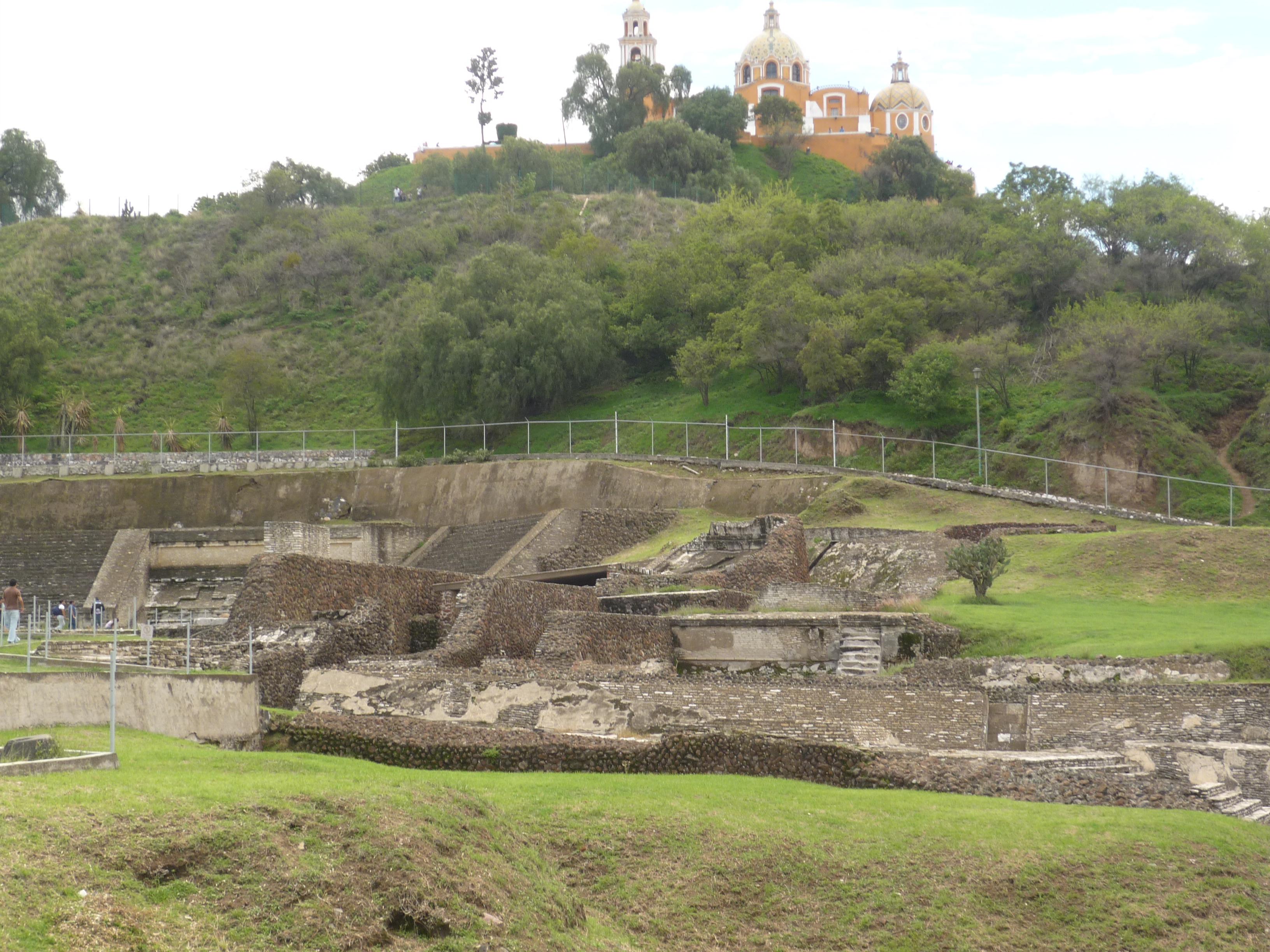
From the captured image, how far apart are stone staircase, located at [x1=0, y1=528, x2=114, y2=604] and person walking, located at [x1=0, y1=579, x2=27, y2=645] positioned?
40.5ft

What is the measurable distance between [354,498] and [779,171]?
2206 inches

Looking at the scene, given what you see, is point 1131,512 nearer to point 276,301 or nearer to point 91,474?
point 91,474

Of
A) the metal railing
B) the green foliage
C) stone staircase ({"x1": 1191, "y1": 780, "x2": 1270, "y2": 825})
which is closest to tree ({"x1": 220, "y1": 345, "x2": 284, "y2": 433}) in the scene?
the metal railing

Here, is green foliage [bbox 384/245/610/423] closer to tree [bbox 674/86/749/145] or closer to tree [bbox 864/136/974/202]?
tree [bbox 864/136/974/202]

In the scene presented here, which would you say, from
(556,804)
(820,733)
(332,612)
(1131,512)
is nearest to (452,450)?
(1131,512)

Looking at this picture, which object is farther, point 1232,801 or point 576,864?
point 1232,801

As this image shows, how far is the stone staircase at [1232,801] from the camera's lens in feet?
51.8

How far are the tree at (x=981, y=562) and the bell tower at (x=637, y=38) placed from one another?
86458 millimetres

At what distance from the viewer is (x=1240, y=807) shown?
1597 centimetres

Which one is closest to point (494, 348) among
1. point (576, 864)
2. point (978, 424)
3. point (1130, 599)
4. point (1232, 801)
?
point (978, 424)

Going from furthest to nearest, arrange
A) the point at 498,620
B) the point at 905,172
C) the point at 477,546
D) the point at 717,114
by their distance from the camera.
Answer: the point at 717,114
the point at 905,172
the point at 477,546
the point at 498,620

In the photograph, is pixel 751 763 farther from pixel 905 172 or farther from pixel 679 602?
pixel 905 172

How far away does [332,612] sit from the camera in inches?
981

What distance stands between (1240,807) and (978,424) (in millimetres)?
28296
